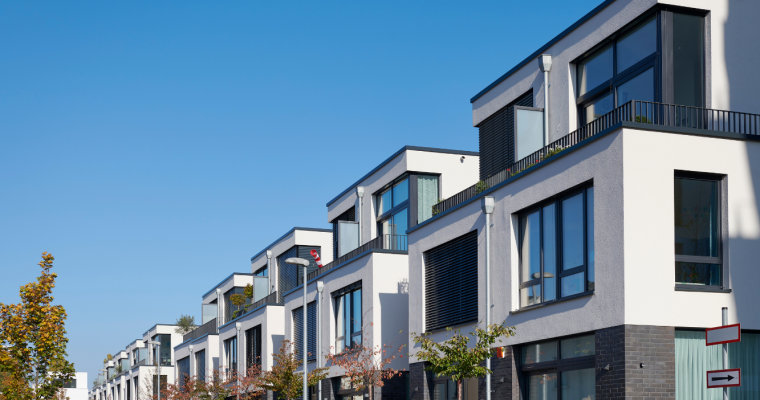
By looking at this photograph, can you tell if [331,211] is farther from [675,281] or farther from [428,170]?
[675,281]

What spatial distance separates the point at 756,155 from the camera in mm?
17984

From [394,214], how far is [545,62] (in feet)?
37.2

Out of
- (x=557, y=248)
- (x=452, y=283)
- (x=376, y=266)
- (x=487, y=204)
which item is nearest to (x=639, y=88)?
(x=557, y=248)

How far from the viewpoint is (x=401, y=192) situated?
108 feet

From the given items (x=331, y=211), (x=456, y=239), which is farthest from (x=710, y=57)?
(x=331, y=211)

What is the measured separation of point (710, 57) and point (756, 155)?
2.50 m

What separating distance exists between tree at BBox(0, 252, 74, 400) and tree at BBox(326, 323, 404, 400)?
949cm

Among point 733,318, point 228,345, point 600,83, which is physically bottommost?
point 228,345

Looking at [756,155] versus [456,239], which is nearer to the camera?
[756,155]

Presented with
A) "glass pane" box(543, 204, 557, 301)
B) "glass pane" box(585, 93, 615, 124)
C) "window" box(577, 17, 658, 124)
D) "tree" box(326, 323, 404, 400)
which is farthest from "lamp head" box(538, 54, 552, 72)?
"tree" box(326, 323, 404, 400)

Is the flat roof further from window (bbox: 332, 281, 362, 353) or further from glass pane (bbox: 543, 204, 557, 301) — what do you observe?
window (bbox: 332, 281, 362, 353)

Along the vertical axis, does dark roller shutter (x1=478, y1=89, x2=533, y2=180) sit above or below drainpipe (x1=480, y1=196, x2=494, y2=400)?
above

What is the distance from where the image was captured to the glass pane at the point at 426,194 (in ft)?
104

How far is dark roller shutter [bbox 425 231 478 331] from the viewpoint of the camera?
2383 centimetres
